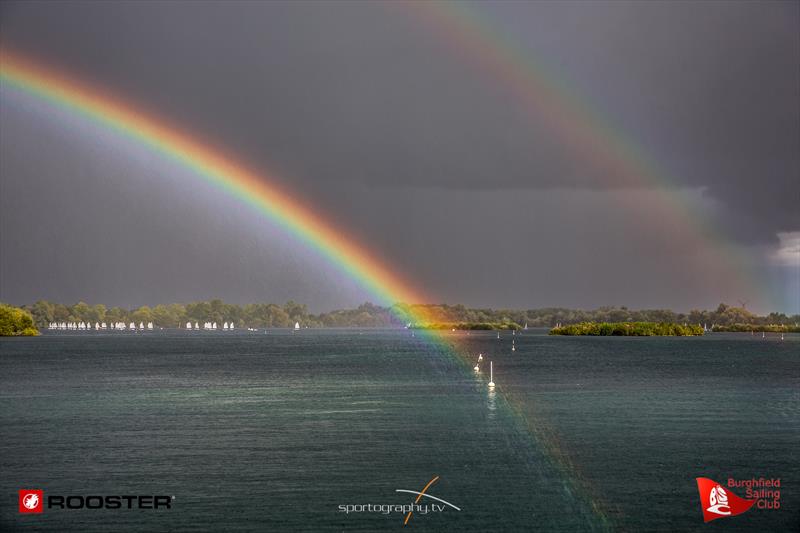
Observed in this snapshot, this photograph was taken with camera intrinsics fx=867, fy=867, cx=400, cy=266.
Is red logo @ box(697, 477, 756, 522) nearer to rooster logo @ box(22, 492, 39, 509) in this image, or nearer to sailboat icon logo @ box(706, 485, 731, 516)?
sailboat icon logo @ box(706, 485, 731, 516)

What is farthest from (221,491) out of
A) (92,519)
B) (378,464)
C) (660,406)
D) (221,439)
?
(660,406)

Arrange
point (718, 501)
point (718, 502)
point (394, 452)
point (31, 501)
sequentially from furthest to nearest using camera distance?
point (394, 452) → point (718, 501) → point (718, 502) → point (31, 501)

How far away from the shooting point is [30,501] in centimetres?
3148

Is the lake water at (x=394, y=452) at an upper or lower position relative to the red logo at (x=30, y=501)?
upper

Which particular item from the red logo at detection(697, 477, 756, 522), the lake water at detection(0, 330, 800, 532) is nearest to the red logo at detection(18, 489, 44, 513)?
the lake water at detection(0, 330, 800, 532)

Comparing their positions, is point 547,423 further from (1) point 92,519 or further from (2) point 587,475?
(1) point 92,519

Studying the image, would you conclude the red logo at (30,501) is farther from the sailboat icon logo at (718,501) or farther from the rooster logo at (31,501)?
the sailboat icon logo at (718,501)

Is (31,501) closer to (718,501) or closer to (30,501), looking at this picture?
(30,501)

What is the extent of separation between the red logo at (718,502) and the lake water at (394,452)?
44 centimetres

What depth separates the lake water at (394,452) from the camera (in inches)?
1171

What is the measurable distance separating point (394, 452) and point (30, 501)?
641 inches

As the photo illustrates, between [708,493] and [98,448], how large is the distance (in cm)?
2899

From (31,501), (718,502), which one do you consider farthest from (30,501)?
(718,502)

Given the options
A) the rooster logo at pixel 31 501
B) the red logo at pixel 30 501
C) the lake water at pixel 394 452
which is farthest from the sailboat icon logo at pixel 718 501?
the rooster logo at pixel 31 501
